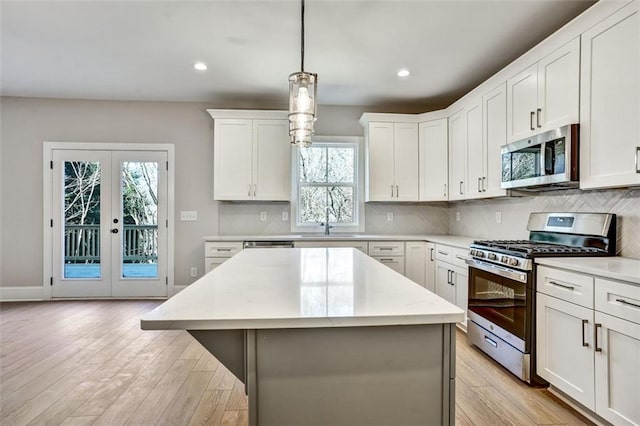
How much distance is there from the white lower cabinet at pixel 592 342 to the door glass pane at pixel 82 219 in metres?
4.96

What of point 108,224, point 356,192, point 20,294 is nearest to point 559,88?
point 356,192

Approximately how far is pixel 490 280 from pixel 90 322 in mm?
3899

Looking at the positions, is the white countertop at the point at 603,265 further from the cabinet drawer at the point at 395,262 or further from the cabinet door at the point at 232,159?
the cabinet door at the point at 232,159

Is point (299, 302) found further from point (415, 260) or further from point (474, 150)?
point (415, 260)

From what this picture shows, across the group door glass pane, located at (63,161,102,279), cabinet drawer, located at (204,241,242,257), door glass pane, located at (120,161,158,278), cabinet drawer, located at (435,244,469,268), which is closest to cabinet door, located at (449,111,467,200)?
cabinet drawer, located at (435,244,469,268)

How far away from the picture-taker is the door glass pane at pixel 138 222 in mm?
4484

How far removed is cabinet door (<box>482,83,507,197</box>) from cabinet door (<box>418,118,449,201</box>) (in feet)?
2.55

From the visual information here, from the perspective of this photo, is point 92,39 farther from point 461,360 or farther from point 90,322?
point 461,360

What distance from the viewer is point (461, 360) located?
2.64 metres

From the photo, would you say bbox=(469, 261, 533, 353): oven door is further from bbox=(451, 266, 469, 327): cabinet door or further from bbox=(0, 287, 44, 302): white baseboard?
bbox=(0, 287, 44, 302): white baseboard

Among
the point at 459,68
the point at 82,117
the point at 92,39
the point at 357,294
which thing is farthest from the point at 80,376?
the point at 459,68

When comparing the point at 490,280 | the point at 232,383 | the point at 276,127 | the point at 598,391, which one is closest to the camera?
the point at 598,391

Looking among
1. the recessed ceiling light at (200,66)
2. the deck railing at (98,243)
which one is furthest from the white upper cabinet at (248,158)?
the deck railing at (98,243)

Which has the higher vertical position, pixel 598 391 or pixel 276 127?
pixel 276 127
